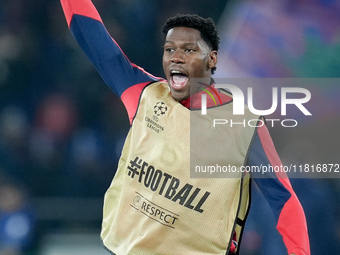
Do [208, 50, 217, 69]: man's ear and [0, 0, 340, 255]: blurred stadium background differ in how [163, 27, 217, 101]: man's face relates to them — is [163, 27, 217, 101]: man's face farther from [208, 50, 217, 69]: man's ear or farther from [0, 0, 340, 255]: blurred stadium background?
[0, 0, 340, 255]: blurred stadium background

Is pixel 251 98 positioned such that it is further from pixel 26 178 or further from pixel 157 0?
pixel 26 178

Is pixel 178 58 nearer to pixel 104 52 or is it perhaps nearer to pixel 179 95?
pixel 179 95

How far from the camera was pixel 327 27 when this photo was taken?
4.04 m

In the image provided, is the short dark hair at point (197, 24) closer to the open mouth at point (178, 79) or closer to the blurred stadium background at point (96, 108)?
the open mouth at point (178, 79)

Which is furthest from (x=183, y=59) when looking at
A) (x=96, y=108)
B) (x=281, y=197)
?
(x=96, y=108)

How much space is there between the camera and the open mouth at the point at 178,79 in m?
2.39

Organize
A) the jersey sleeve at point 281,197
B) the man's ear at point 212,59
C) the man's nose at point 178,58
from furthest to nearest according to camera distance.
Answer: the man's ear at point 212,59 → the man's nose at point 178,58 → the jersey sleeve at point 281,197

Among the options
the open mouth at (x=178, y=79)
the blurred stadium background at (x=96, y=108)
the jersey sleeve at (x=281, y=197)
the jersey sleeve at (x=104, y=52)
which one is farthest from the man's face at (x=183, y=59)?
the blurred stadium background at (x=96, y=108)

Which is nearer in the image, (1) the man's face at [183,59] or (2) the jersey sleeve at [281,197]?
(2) the jersey sleeve at [281,197]

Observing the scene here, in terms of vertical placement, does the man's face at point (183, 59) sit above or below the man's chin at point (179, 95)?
above

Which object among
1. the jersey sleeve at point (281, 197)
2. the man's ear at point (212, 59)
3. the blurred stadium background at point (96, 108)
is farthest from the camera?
the blurred stadium background at point (96, 108)

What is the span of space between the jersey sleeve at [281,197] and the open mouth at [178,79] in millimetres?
362

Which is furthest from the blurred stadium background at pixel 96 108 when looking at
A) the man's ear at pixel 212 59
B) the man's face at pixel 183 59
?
the man's face at pixel 183 59

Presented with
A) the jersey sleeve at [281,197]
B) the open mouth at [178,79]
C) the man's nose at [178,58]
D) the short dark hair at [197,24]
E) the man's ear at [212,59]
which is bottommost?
the jersey sleeve at [281,197]
